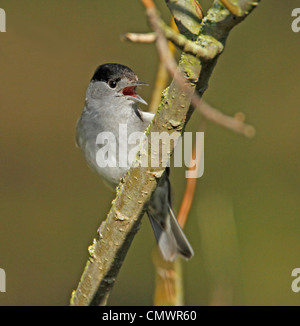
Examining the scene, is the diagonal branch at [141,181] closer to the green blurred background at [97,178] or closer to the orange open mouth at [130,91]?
the orange open mouth at [130,91]

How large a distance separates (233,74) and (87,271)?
3.24 meters

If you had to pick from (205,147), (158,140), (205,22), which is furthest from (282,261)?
(205,22)

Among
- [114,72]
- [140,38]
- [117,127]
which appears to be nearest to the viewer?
[140,38]

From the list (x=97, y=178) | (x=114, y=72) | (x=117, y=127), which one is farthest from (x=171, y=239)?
A: (x=97, y=178)

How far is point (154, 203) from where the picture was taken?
3.92 m

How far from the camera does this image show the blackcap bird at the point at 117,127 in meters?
3.61

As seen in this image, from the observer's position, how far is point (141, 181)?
7.66 feet

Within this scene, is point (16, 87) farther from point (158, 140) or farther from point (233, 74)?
point (158, 140)

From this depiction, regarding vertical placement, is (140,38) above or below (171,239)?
above

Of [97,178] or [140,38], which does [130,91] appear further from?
[140,38]

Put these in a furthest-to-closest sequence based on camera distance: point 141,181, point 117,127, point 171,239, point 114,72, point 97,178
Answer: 1. point 97,178
2. point 171,239
3. point 114,72
4. point 117,127
5. point 141,181

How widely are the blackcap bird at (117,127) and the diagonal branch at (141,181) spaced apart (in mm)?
826

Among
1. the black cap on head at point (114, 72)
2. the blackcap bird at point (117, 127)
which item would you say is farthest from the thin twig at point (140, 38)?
the black cap on head at point (114, 72)

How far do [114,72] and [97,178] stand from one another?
2.04 m
